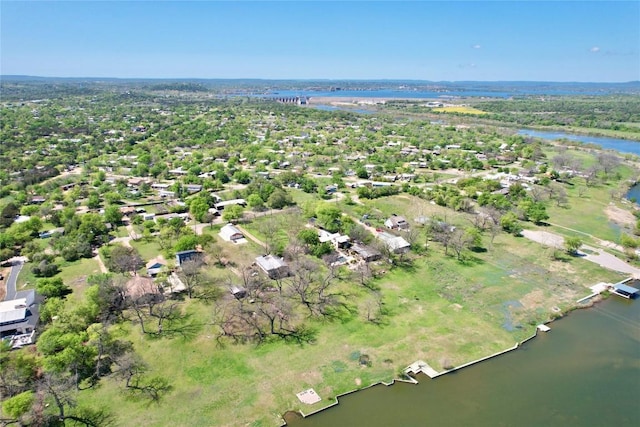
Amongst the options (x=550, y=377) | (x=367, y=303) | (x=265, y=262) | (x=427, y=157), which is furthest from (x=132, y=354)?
(x=427, y=157)

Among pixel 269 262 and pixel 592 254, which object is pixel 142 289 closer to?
pixel 269 262

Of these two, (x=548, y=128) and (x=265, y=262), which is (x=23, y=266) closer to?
(x=265, y=262)

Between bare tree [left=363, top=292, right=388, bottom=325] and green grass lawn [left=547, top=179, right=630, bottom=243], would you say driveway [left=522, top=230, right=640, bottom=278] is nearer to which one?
green grass lawn [left=547, top=179, right=630, bottom=243]

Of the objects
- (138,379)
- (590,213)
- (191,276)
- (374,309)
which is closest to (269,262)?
(191,276)

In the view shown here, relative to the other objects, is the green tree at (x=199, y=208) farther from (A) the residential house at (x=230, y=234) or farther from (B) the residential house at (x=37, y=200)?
(B) the residential house at (x=37, y=200)

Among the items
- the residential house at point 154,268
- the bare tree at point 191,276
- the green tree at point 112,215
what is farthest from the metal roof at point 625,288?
the green tree at point 112,215

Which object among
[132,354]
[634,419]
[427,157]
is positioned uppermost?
[427,157]

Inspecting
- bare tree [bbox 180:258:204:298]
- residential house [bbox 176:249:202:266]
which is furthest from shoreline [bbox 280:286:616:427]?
residential house [bbox 176:249:202:266]
